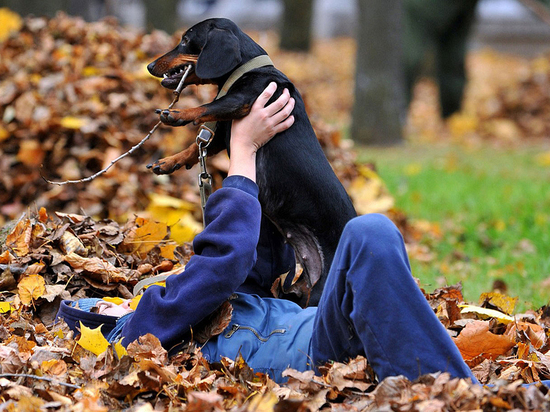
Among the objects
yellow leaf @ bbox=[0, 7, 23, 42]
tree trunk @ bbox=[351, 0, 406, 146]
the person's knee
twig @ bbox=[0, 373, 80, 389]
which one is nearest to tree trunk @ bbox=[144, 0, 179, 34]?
tree trunk @ bbox=[351, 0, 406, 146]

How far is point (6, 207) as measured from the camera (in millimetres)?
6195

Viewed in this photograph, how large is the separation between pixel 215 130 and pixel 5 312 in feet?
4.15

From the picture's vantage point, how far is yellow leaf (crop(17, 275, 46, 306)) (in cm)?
329

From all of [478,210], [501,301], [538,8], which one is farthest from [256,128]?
[538,8]

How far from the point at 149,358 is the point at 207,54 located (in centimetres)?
125

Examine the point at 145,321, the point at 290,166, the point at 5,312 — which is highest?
the point at 290,166

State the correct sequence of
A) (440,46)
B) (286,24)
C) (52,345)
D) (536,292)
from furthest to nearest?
(286,24), (440,46), (536,292), (52,345)

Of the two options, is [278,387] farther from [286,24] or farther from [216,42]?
[286,24]

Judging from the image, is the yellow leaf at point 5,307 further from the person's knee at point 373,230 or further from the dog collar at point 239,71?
the person's knee at point 373,230

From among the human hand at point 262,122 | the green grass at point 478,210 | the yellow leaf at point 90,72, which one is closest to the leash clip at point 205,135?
the human hand at point 262,122

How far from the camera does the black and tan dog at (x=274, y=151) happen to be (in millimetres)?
2980

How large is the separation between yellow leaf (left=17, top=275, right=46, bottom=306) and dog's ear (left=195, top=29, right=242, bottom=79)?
1.23 m

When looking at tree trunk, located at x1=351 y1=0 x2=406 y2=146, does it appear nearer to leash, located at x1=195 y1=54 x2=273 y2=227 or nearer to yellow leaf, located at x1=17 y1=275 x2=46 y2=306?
leash, located at x1=195 y1=54 x2=273 y2=227

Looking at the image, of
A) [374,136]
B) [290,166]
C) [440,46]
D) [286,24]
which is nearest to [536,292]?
[290,166]
